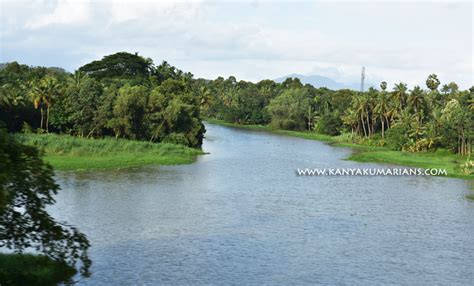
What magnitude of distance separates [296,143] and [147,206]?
236 ft

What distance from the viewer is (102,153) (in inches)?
2785

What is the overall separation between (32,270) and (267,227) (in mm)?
17929

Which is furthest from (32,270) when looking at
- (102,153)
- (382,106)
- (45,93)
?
(382,106)

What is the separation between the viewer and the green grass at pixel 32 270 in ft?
70.1

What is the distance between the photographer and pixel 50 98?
82.3 metres

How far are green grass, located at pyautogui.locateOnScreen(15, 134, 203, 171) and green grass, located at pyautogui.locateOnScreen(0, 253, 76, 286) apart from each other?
1470 inches

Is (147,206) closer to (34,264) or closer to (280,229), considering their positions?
(280,229)

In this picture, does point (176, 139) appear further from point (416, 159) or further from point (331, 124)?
point (331, 124)

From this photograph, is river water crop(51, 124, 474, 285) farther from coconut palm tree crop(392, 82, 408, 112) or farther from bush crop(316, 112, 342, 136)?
bush crop(316, 112, 342, 136)

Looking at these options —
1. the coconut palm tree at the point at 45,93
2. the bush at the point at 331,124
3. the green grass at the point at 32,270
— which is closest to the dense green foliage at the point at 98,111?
the coconut palm tree at the point at 45,93

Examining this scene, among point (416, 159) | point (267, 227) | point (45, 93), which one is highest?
point (45, 93)

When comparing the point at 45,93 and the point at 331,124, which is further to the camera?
the point at 331,124

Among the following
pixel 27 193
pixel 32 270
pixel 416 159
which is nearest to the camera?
pixel 27 193

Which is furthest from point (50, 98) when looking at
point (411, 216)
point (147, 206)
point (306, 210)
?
point (411, 216)
